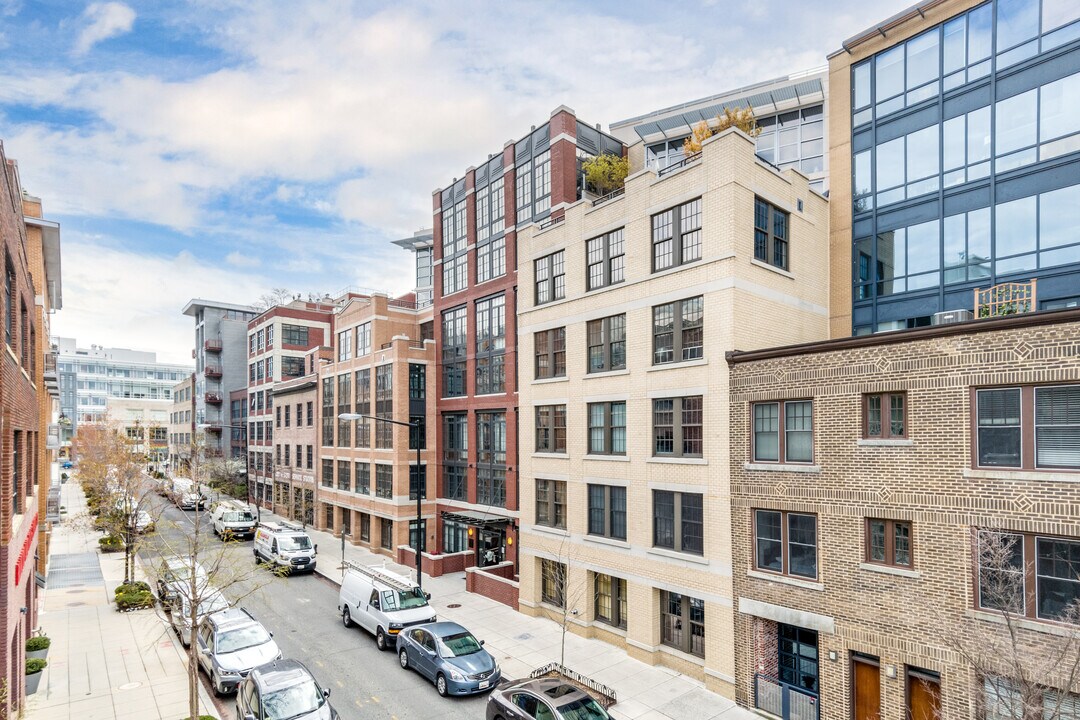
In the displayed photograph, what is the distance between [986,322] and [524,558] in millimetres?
18422

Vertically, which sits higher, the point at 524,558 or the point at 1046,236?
the point at 1046,236

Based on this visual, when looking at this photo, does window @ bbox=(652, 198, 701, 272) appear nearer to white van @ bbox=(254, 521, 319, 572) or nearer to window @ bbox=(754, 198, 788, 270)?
window @ bbox=(754, 198, 788, 270)

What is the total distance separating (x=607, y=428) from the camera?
22562mm

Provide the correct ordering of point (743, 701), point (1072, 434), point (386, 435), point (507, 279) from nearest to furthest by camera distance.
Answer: point (1072, 434), point (743, 701), point (507, 279), point (386, 435)

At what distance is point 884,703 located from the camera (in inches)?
587

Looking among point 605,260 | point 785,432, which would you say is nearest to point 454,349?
point 605,260

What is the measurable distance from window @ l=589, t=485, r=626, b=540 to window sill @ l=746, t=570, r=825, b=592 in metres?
5.27

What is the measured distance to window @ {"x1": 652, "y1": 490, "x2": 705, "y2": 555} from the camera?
19.2 metres

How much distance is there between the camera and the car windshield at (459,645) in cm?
1858

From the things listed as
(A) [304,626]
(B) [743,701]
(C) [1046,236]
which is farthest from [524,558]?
(C) [1046,236]

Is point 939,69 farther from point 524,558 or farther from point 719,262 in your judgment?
point 524,558

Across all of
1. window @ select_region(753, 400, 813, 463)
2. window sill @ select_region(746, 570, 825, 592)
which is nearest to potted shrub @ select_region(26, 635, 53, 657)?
window sill @ select_region(746, 570, 825, 592)

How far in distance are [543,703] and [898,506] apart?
9.78m

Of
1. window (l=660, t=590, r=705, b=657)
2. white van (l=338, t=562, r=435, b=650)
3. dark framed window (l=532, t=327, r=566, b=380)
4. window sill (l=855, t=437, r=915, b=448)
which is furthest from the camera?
dark framed window (l=532, t=327, r=566, b=380)
